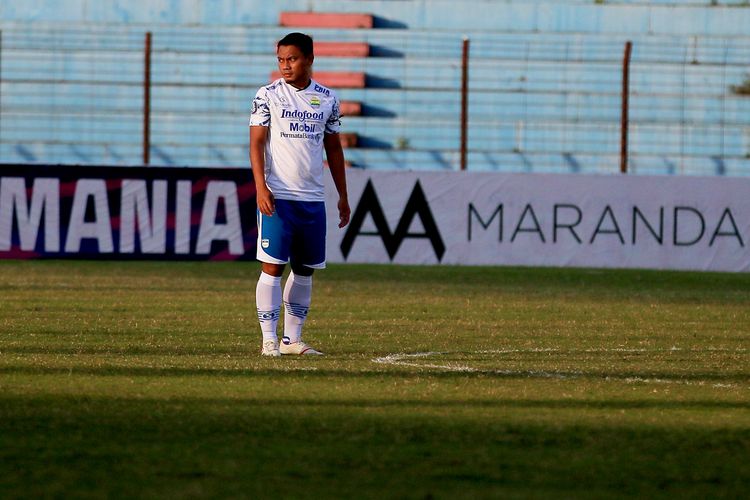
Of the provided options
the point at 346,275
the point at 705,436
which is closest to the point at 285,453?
the point at 705,436

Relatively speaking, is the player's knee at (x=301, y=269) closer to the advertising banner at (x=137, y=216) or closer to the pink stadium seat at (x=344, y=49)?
the advertising banner at (x=137, y=216)

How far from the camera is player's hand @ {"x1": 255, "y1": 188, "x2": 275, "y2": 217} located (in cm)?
816

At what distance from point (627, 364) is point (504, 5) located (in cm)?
2177

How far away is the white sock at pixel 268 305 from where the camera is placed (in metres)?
8.31

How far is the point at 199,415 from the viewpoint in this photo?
5.66 meters

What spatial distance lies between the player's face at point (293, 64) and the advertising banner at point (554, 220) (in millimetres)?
11314

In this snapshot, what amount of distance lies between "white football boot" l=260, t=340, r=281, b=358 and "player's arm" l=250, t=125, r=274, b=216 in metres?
0.74

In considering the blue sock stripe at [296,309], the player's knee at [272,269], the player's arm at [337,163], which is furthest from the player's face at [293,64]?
the blue sock stripe at [296,309]

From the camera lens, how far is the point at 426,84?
27266 mm

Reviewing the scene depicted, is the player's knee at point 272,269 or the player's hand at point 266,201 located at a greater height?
the player's hand at point 266,201

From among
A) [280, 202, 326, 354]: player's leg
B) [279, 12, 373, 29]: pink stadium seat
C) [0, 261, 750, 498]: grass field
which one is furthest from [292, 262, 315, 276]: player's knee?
[279, 12, 373, 29]: pink stadium seat

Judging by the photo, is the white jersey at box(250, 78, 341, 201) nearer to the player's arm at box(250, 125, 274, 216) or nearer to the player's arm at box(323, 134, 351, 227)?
the player's arm at box(250, 125, 274, 216)

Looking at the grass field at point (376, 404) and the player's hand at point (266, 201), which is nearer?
the grass field at point (376, 404)

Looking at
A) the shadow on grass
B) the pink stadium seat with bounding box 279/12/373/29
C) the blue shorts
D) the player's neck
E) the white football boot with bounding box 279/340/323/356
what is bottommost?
the white football boot with bounding box 279/340/323/356
